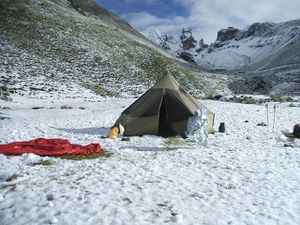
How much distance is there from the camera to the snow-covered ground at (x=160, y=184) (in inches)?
312

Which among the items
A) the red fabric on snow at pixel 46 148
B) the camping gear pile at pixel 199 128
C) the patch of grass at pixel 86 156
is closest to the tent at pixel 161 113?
the camping gear pile at pixel 199 128

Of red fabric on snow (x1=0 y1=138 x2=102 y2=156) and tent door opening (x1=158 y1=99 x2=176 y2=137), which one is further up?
tent door opening (x1=158 y1=99 x2=176 y2=137)

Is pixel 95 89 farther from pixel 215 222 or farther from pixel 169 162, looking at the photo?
pixel 215 222

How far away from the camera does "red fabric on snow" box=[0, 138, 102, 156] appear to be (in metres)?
13.3

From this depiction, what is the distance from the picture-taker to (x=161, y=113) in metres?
18.2

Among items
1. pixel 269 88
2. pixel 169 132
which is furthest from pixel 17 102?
pixel 269 88

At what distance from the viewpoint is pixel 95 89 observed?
46250 mm

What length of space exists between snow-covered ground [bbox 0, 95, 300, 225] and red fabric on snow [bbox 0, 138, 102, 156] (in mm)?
570

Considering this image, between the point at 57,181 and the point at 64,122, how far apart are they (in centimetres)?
1237

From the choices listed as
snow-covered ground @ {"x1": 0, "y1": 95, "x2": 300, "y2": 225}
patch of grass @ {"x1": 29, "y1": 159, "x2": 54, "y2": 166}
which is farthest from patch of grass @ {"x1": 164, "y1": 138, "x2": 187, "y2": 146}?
patch of grass @ {"x1": 29, "y1": 159, "x2": 54, "y2": 166}

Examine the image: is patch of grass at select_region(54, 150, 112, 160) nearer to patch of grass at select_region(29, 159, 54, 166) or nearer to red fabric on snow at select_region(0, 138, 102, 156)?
red fabric on snow at select_region(0, 138, 102, 156)

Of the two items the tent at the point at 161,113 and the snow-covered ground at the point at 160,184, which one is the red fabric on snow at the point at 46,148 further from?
the tent at the point at 161,113

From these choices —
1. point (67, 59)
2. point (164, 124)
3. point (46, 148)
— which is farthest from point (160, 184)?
point (67, 59)

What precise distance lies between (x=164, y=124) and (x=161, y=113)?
0.64 metres
